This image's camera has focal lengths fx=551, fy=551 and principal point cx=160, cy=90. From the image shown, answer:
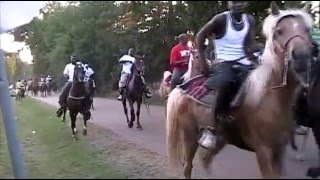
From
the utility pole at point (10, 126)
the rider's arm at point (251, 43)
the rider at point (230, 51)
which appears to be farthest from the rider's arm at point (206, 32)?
the utility pole at point (10, 126)

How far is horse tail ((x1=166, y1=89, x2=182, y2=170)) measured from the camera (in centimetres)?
→ 630

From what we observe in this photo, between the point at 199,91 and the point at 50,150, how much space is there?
9.78ft

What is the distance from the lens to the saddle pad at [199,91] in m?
5.53

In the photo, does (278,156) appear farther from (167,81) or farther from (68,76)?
(68,76)

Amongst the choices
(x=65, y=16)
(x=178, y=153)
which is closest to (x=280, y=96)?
(x=178, y=153)

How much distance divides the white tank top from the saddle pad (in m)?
0.39

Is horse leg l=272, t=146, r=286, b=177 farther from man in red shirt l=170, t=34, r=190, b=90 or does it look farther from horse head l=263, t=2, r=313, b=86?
man in red shirt l=170, t=34, r=190, b=90

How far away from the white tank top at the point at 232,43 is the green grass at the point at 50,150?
1533 mm

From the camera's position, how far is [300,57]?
3801 mm

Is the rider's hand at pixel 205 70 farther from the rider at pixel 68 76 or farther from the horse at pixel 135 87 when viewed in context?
the horse at pixel 135 87

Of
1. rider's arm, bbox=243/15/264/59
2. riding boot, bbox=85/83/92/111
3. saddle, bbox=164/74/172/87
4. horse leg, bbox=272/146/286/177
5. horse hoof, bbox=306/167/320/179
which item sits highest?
rider's arm, bbox=243/15/264/59

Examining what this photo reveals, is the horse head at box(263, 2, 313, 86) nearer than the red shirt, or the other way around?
the horse head at box(263, 2, 313, 86)

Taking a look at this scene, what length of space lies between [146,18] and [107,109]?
12.6 feet

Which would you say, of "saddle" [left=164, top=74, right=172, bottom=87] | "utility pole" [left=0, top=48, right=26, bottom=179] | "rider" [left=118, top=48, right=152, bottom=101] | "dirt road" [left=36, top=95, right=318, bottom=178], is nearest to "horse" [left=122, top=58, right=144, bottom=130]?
"rider" [left=118, top=48, right=152, bottom=101]
